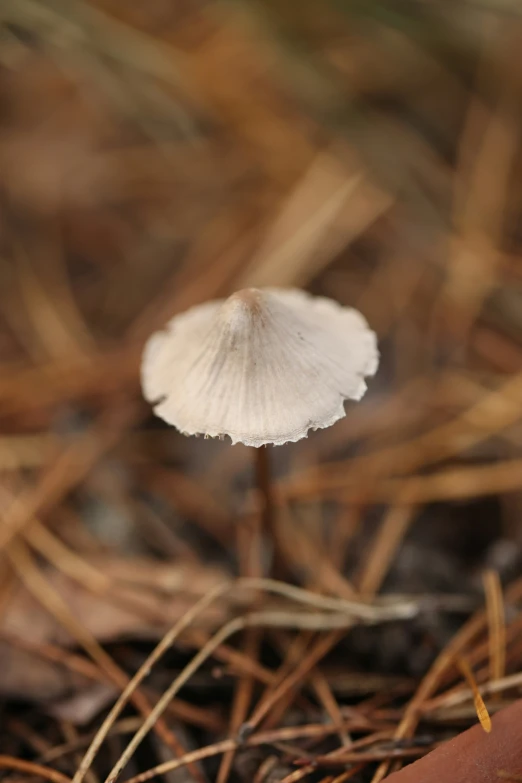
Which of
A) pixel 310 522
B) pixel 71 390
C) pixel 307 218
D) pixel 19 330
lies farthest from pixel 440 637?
pixel 19 330

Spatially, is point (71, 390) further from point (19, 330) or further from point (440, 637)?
point (440, 637)

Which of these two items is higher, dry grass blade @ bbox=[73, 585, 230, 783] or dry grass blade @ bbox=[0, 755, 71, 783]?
dry grass blade @ bbox=[73, 585, 230, 783]

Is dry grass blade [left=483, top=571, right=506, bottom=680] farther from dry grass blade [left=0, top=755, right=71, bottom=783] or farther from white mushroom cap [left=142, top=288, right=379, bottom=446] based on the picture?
dry grass blade [left=0, top=755, right=71, bottom=783]

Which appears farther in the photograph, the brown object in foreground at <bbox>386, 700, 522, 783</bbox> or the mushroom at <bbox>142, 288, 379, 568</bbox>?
the mushroom at <bbox>142, 288, 379, 568</bbox>

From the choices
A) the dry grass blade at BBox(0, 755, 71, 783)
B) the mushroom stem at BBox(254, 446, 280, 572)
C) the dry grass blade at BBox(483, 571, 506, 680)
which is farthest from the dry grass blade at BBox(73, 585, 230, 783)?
the dry grass blade at BBox(483, 571, 506, 680)

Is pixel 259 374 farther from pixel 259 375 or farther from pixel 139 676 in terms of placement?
pixel 139 676

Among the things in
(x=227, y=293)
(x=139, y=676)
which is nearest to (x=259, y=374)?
(x=139, y=676)
